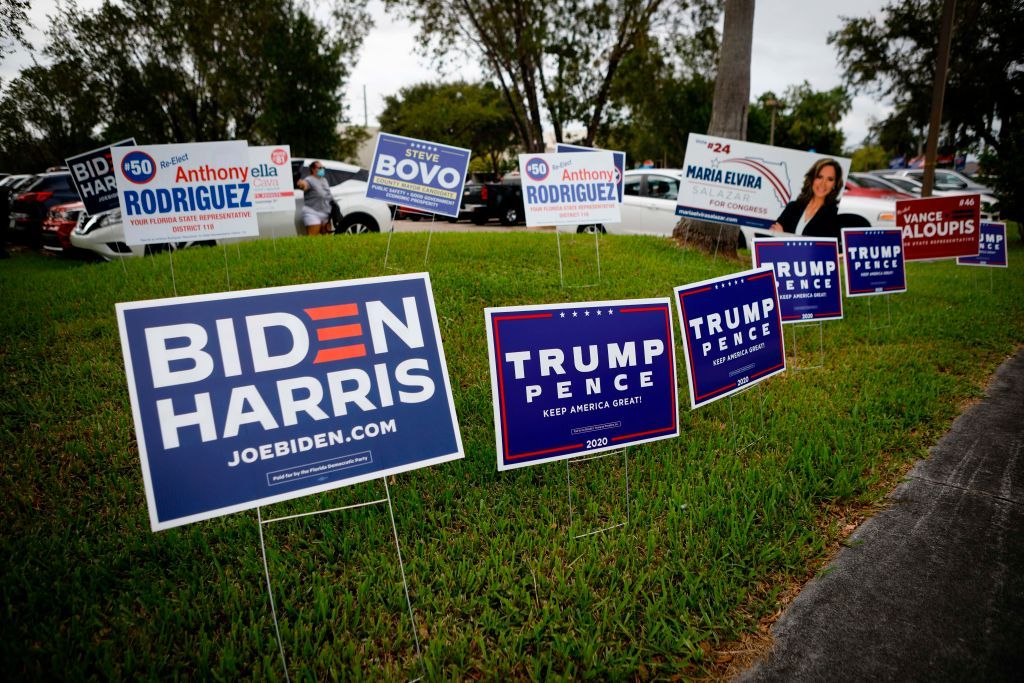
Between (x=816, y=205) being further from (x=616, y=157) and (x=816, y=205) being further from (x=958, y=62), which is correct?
(x=958, y=62)

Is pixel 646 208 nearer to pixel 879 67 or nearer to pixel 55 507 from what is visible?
pixel 55 507

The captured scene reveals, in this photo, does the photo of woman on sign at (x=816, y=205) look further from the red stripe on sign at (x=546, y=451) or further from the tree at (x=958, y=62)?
the tree at (x=958, y=62)

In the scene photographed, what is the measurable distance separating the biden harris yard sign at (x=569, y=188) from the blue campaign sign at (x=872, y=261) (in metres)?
2.81

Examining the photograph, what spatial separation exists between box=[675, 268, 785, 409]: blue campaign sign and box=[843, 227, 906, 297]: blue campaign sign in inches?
114

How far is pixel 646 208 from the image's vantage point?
1180cm

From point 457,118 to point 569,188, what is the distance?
129ft

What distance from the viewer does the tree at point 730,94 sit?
927cm

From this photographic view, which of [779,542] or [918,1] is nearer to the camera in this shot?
[779,542]

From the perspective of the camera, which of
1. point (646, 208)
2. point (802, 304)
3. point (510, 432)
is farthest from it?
point (646, 208)

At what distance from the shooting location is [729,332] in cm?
362

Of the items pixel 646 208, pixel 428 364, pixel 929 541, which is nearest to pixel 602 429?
pixel 428 364

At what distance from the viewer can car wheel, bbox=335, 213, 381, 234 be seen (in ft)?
36.7

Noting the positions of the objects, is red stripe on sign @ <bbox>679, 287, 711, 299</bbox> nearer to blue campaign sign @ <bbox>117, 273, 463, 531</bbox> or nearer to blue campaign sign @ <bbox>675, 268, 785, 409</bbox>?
blue campaign sign @ <bbox>675, 268, 785, 409</bbox>

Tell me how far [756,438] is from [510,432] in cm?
207
